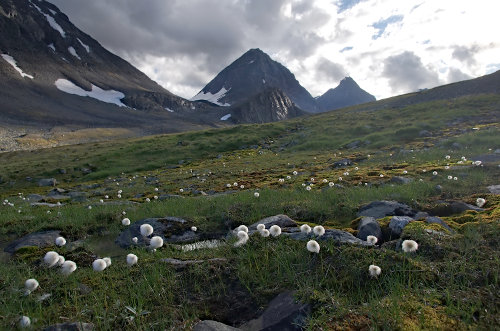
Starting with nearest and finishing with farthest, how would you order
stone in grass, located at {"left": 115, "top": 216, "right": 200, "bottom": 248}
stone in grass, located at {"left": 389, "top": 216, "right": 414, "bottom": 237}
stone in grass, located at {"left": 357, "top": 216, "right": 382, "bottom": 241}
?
stone in grass, located at {"left": 389, "top": 216, "right": 414, "bottom": 237} < stone in grass, located at {"left": 357, "top": 216, "right": 382, "bottom": 241} < stone in grass, located at {"left": 115, "top": 216, "right": 200, "bottom": 248}

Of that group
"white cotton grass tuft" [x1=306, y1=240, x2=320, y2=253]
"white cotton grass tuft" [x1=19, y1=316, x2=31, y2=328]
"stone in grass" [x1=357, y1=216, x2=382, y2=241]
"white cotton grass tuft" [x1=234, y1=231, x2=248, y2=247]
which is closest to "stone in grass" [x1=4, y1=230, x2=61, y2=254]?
"white cotton grass tuft" [x1=19, y1=316, x2=31, y2=328]

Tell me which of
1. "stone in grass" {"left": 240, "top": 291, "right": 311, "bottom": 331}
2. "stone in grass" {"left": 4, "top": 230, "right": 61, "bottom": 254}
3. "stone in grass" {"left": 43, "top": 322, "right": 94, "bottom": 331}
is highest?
"stone in grass" {"left": 43, "top": 322, "right": 94, "bottom": 331}

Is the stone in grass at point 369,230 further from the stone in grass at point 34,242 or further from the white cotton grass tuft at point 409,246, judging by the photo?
the stone in grass at point 34,242

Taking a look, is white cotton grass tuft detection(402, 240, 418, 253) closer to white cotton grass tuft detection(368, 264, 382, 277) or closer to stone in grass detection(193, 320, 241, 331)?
white cotton grass tuft detection(368, 264, 382, 277)

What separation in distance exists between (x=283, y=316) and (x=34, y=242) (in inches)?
306

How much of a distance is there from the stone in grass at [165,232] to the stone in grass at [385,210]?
4751 millimetres

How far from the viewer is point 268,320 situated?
4020mm

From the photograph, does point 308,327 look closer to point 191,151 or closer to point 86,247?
point 86,247

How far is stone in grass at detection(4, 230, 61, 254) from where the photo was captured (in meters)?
8.16

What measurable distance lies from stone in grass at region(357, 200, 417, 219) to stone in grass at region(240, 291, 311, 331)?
4498mm

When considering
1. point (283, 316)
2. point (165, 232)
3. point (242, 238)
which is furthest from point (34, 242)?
point (283, 316)

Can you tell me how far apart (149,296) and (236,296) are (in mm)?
1279


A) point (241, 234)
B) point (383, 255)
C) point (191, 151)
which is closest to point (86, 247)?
point (241, 234)

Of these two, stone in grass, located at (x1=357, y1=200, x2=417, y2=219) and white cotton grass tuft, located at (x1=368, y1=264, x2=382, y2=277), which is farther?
stone in grass, located at (x1=357, y1=200, x2=417, y2=219)
